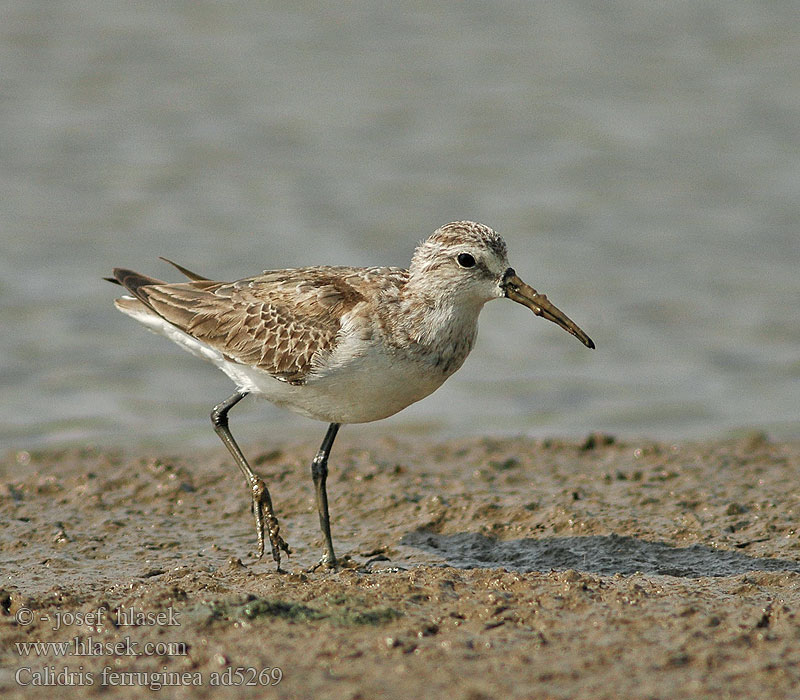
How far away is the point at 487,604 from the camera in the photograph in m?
6.11

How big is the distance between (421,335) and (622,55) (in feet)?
35.3

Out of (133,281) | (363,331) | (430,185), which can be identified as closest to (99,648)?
(363,331)

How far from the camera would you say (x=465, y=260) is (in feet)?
23.7

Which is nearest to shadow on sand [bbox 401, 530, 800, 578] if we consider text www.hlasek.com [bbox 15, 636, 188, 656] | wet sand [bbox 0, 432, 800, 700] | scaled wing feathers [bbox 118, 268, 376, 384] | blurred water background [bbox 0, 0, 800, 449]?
wet sand [bbox 0, 432, 800, 700]

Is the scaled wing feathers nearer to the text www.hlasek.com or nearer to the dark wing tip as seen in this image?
the dark wing tip

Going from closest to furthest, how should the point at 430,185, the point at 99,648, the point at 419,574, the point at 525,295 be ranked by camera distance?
the point at 99,648 < the point at 419,574 < the point at 525,295 < the point at 430,185

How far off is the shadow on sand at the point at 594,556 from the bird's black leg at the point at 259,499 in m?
0.94

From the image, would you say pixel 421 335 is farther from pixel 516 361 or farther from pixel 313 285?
pixel 516 361

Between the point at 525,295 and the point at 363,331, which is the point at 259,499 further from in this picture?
the point at 525,295

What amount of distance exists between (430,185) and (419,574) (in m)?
8.32

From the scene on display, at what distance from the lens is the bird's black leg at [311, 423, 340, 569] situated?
741 cm

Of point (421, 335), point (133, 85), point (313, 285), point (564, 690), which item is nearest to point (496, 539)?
point (421, 335)

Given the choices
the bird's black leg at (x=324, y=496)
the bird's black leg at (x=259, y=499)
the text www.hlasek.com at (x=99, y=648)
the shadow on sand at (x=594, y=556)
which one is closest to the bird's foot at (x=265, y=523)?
the bird's black leg at (x=259, y=499)

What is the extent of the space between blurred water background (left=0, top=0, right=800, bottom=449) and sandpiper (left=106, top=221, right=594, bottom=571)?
2699 mm
